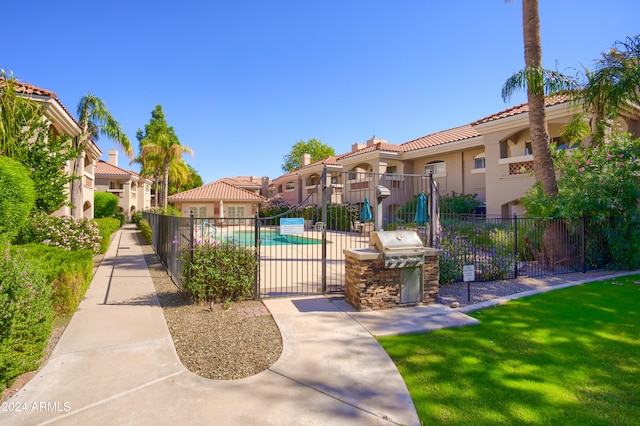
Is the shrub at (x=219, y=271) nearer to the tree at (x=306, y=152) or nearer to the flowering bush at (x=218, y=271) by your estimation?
the flowering bush at (x=218, y=271)

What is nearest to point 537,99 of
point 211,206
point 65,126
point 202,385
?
point 202,385

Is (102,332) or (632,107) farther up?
(632,107)

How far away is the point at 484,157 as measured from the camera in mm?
20156

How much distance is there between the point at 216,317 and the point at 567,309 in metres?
6.53

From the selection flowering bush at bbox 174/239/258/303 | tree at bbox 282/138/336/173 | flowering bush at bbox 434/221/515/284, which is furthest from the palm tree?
tree at bbox 282/138/336/173

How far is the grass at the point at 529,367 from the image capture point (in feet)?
10.7

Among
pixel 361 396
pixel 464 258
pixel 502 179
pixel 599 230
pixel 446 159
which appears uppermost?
pixel 446 159

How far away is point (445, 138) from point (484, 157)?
10.3ft

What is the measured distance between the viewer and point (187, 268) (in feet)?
22.2

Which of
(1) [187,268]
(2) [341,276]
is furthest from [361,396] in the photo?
(2) [341,276]

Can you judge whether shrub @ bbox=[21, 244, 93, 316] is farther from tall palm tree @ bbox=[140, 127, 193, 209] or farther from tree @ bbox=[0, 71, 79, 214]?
tall palm tree @ bbox=[140, 127, 193, 209]

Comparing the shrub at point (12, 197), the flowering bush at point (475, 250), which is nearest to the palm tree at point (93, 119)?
the shrub at point (12, 197)

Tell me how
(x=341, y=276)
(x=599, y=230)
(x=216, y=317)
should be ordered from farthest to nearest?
(x=599, y=230)
(x=341, y=276)
(x=216, y=317)

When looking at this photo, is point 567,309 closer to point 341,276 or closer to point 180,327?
point 341,276
